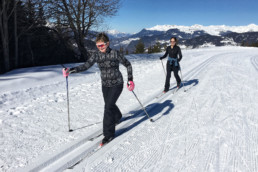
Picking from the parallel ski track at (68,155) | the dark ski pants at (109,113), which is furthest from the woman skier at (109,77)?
the parallel ski track at (68,155)

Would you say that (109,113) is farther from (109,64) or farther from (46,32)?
(46,32)

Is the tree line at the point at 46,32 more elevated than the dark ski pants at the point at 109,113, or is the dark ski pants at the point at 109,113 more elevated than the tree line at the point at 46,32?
the tree line at the point at 46,32

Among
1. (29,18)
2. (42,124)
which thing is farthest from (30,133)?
(29,18)

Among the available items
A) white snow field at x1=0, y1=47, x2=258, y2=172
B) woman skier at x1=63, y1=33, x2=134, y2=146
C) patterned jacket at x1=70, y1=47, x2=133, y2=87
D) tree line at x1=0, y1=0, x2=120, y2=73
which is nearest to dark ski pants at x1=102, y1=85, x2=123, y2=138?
woman skier at x1=63, y1=33, x2=134, y2=146

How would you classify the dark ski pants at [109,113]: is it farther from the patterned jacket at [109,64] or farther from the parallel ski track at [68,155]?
the parallel ski track at [68,155]

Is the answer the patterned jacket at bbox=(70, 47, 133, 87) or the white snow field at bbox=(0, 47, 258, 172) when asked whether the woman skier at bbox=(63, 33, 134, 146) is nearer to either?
the patterned jacket at bbox=(70, 47, 133, 87)

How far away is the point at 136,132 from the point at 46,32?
13.9m

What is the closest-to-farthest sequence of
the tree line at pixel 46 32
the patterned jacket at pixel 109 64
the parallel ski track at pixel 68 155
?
the parallel ski track at pixel 68 155 < the patterned jacket at pixel 109 64 < the tree line at pixel 46 32

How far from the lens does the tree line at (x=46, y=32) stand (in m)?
11.3

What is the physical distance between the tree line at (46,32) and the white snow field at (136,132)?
626 centimetres

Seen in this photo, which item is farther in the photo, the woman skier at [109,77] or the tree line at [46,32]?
the tree line at [46,32]

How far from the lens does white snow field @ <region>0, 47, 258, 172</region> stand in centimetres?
282

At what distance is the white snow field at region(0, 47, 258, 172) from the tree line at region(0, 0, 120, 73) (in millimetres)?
6262

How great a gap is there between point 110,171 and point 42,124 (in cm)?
242
